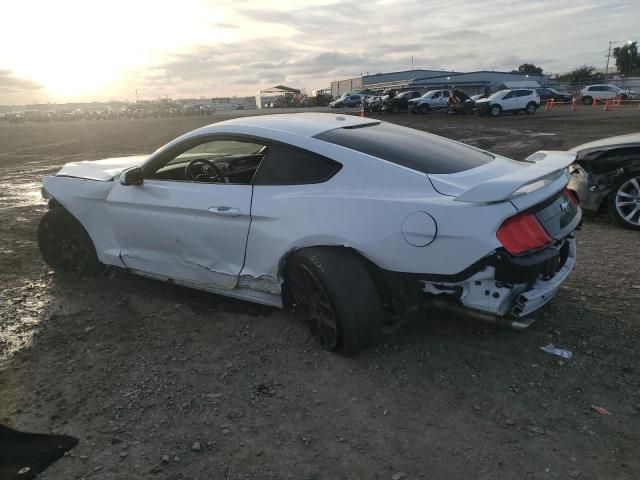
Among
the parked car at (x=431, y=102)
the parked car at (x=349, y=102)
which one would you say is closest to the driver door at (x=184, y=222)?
the parked car at (x=431, y=102)

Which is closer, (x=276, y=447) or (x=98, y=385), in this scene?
(x=276, y=447)

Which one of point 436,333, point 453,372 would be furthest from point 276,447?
point 436,333

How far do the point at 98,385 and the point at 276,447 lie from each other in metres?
1.26

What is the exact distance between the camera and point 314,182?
3211 millimetres

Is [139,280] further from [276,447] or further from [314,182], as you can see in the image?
[276,447]

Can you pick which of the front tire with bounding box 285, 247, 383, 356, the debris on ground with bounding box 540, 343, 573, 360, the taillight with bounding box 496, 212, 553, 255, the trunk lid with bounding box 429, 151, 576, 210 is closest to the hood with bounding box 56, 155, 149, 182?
the front tire with bounding box 285, 247, 383, 356

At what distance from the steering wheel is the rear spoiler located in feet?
6.50

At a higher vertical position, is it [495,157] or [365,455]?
[495,157]

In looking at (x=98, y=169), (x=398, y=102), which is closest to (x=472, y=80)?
(x=398, y=102)

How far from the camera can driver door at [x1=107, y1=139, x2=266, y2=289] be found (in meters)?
3.51

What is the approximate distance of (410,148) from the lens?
337 cm

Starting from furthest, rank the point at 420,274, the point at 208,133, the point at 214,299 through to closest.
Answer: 1. the point at 214,299
2. the point at 208,133
3. the point at 420,274

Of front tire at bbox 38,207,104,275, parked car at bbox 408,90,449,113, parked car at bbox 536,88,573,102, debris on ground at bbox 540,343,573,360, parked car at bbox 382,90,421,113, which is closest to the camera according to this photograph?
debris on ground at bbox 540,343,573,360

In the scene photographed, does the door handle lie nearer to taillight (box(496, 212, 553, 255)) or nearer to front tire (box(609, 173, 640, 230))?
taillight (box(496, 212, 553, 255))
